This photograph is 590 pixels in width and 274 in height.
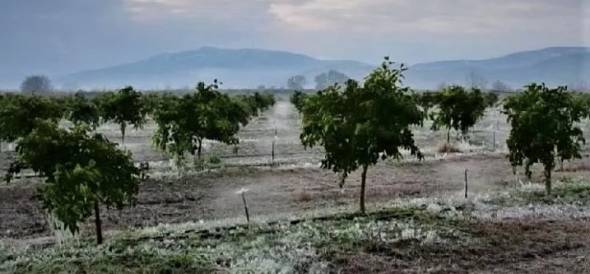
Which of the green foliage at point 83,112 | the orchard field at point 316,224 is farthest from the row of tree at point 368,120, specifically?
the green foliage at point 83,112

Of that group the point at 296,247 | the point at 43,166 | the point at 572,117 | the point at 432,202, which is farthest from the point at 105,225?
the point at 572,117

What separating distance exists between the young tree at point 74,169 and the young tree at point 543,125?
1175 centimetres

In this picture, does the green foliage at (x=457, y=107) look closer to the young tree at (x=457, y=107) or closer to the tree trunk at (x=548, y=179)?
the young tree at (x=457, y=107)

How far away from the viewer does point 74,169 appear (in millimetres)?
14273

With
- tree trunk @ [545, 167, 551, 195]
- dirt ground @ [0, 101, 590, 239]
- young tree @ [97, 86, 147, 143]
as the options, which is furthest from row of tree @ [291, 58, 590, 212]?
young tree @ [97, 86, 147, 143]

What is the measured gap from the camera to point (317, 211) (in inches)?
830

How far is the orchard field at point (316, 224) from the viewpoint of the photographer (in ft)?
46.0

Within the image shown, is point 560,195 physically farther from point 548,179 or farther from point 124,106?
point 124,106

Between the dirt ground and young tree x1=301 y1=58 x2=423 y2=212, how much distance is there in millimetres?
3842

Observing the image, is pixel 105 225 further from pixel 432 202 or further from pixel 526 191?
pixel 526 191

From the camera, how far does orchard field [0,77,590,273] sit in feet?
46.0

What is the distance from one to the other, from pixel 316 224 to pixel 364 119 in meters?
3.10

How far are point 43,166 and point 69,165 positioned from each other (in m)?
0.61

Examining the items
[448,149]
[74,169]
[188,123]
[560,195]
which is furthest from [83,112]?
[74,169]
